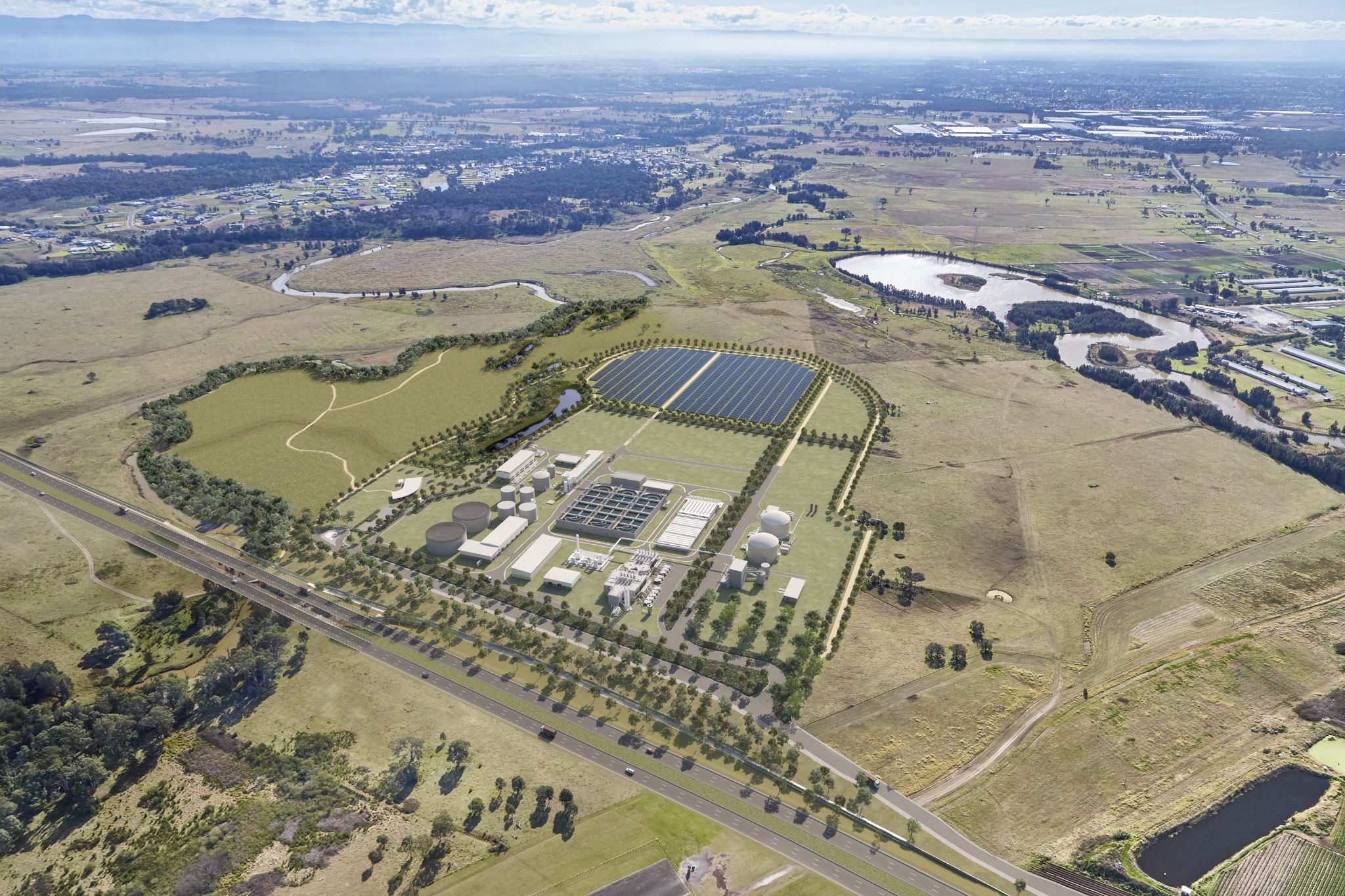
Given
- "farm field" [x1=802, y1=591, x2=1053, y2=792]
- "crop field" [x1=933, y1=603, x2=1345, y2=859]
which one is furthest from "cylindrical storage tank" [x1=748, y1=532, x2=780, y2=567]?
"crop field" [x1=933, y1=603, x2=1345, y2=859]

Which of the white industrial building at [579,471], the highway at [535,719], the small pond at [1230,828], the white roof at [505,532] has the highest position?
the white industrial building at [579,471]

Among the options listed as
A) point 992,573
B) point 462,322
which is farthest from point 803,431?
point 462,322

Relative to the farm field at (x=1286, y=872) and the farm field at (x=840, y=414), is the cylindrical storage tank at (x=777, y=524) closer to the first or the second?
the farm field at (x=840, y=414)

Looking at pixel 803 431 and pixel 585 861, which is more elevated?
pixel 803 431

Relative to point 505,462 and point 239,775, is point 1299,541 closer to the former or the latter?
point 505,462

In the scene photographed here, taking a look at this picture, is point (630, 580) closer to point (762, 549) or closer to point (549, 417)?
point (762, 549)

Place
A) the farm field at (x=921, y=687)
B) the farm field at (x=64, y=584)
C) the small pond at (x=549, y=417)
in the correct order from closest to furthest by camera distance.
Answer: the farm field at (x=921, y=687) < the farm field at (x=64, y=584) < the small pond at (x=549, y=417)

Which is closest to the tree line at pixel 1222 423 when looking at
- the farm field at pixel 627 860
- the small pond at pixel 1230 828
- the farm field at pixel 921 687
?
the farm field at pixel 921 687

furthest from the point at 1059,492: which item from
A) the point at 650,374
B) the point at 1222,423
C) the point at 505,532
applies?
the point at 505,532
